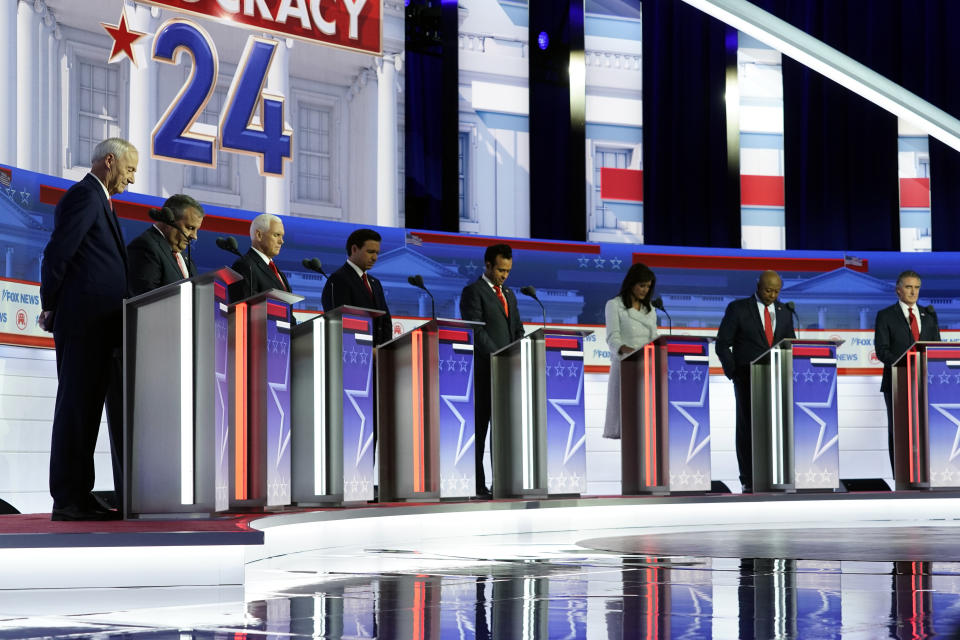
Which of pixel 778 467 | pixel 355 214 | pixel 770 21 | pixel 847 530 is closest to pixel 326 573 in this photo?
pixel 770 21

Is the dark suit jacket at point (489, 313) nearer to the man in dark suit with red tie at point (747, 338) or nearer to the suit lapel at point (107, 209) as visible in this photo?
the man in dark suit with red tie at point (747, 338)

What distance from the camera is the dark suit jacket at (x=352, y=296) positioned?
5391 millimetres

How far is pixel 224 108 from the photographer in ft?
23.8

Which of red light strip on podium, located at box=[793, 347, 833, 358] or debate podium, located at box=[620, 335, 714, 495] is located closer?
debate podium, located at box=[620, 335, 714, 495]

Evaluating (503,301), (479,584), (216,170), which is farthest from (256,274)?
(216,170)

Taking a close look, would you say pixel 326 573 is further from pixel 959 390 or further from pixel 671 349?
pixel 959 390

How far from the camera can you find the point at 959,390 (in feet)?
22.7

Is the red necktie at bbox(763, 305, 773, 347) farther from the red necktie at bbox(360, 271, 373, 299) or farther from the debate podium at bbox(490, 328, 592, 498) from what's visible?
Answer: the red necktie at bbox(360, 271, 373, 299)

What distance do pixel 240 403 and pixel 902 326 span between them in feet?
15.0

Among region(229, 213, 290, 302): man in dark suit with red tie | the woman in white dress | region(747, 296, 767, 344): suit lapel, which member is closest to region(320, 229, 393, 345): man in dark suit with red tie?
region(229, 213, 290, 302): man in dark suit with red tie

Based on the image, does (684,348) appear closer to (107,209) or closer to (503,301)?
(503,301)

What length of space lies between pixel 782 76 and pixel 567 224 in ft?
7.14

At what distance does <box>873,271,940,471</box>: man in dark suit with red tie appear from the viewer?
7410 mm

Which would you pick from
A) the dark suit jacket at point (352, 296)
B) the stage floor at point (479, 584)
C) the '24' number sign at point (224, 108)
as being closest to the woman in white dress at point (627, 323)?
the stage floor at point (479, 584)
